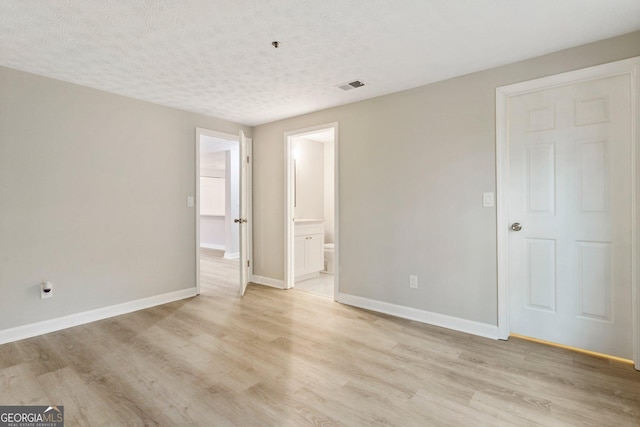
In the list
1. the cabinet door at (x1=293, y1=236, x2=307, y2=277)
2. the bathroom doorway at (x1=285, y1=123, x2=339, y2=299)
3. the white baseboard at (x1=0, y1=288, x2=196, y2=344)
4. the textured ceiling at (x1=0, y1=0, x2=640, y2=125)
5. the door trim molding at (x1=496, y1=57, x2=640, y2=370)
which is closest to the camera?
the textured ceiling at (x1=0, y1=0, x2=640, y2=125)

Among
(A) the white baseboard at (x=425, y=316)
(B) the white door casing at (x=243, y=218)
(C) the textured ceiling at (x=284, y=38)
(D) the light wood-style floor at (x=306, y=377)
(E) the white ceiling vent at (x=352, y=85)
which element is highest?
(E) the white ceiling vent at (x=352, y=85)

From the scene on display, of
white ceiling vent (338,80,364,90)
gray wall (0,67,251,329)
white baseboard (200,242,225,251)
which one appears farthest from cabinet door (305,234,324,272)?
white baseboard (200,242,225,251)

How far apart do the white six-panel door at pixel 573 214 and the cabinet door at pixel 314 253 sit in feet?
9.32

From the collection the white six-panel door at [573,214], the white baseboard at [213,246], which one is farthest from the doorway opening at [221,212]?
the white six-panel door at [573,214]

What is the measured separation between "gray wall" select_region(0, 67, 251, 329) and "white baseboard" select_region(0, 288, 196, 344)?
2.1 inches

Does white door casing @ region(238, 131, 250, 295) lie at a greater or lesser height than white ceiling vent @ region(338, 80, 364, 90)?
lesser

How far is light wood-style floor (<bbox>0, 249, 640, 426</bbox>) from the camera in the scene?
5.73 ft

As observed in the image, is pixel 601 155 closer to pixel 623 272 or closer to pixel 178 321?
pixel 623 272

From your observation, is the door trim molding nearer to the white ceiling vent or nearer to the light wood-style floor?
the light wood-style floor

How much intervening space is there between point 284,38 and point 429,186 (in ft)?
6.15

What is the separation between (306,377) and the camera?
213 centimetres

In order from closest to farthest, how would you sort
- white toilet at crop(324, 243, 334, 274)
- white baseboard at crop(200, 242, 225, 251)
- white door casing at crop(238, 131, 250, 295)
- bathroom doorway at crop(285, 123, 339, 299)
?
1. white door casing at crop(238, 131, 250, 295)
2. bathroom doorway at crop(285, 123, 339, 299)
3. white toilet at crop(324, 243, 334, 274)
4. white baseboard at crop(200, 242, 225, 251)

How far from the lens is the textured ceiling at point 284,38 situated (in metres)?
1.91

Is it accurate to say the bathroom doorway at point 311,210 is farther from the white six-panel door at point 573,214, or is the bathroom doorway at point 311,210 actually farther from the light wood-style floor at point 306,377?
the white six-panel door at point 573,214
